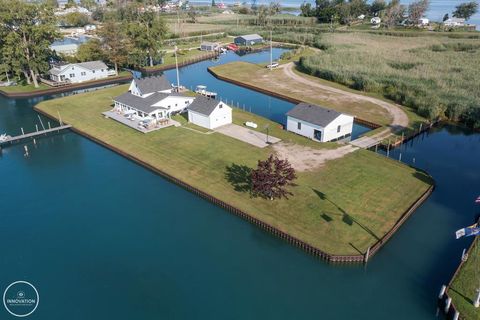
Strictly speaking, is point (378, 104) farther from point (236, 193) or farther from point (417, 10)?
point (417, 10)

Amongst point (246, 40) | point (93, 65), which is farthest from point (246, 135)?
point (246, 40)

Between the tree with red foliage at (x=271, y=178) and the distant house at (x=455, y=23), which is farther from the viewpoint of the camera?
the distant house at (x=455, y=23)

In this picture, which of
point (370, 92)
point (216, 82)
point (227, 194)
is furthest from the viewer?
point (216, 82)

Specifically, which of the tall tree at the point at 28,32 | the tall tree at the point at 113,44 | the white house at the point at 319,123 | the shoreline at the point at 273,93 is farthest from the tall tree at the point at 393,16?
the tall tree at the point at 28,32

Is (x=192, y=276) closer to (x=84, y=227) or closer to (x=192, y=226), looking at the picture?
(x=192, y=226)

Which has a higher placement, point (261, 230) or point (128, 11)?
point (128, 11)

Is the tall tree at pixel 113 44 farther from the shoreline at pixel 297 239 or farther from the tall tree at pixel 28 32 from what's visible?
the shoreline at pixel 297 239

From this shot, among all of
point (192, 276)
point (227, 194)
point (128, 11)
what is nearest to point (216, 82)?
point (227, 194)
